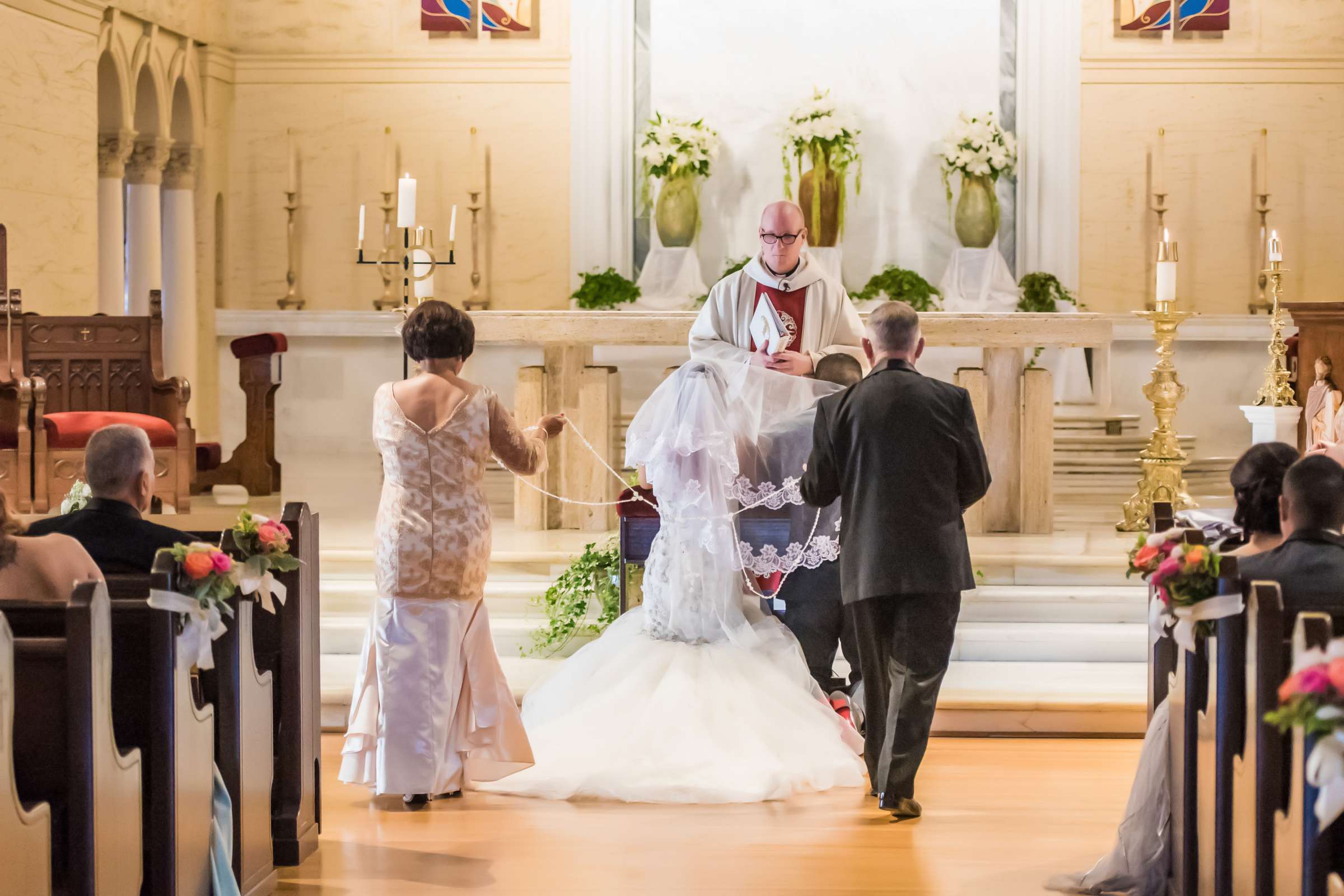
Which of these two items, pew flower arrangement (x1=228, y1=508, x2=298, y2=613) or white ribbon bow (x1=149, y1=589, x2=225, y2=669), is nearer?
white ribbon bow (x1=149, y1=589, x2=225, y2=669)

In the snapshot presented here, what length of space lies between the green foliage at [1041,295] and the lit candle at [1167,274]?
146 inches

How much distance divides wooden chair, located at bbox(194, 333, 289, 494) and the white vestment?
14.8 feet

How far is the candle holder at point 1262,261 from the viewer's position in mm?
12680

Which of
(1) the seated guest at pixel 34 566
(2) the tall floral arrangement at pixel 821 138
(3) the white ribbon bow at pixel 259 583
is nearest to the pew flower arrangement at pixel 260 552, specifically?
(3) the white ribbon bow at pixel 259 583

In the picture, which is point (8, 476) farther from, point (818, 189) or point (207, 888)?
point (818, 189)

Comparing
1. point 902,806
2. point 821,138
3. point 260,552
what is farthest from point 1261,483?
point 821,138

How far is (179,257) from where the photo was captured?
41.3ft

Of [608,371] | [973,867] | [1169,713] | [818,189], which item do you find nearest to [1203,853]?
[1169,713]

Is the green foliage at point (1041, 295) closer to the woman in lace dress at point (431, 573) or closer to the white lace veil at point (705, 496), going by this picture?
the white lace veil at point (705, 496)

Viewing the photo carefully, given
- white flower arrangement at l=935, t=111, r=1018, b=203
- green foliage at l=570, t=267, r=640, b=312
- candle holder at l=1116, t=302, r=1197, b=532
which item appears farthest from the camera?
white flower arrangement at l=935, t=111, r=1018, b=203

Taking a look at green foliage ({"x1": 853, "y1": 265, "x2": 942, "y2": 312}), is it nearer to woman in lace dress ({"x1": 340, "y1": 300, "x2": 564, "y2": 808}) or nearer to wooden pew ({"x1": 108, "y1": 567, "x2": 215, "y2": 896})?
woman in lace dress ({"x1": 340, "y1": 300, "x2": 564, "y2": 808})

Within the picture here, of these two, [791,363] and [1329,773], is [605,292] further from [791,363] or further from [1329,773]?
[1329,773]

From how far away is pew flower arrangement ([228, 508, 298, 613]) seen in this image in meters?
3.97

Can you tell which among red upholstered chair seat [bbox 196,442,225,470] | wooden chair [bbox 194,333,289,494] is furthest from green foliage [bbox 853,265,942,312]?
red upholstered chair seat [bbox 196,442,225,470]
